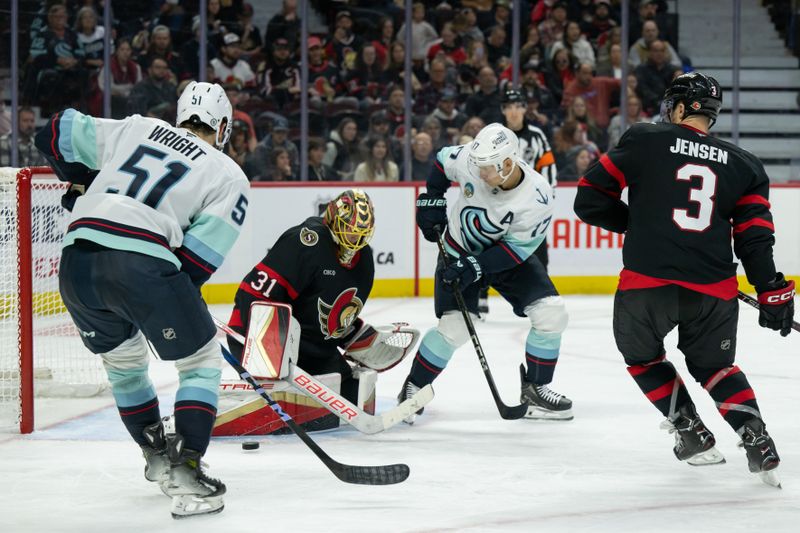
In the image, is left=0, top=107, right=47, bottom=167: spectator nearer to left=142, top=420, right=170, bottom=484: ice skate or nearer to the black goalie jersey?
the black goalie jersey

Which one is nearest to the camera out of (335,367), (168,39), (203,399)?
(203,399)

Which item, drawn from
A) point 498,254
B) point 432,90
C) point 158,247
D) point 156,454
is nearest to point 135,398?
point 156,454

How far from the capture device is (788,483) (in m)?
3.07

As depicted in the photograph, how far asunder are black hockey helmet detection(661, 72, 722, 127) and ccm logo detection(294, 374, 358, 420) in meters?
1.24

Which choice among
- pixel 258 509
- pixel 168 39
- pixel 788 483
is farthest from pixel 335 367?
pixel 168 39

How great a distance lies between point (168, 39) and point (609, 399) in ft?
14.2

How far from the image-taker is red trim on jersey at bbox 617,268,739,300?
300cm

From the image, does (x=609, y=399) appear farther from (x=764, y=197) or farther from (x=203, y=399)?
(x=203, y=399)

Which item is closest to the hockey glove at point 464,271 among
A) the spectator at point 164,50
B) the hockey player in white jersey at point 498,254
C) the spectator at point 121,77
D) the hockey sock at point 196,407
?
the hockey player in white jersey at point 498,254

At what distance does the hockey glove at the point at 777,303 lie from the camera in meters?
2.96

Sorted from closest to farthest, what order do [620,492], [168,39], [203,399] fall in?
[203,399] < [620,492] < [168,39]

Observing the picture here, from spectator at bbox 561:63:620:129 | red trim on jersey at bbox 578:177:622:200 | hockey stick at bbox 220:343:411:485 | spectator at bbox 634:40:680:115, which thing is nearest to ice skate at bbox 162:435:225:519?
hockey stick at bbox 220:343:411:485

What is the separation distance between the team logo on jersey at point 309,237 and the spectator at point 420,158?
4.07 m

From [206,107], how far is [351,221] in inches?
34.4
